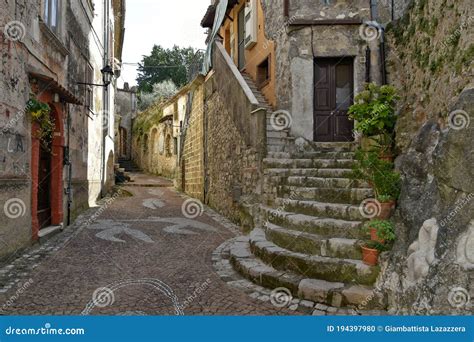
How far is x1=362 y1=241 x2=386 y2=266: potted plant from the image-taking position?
3693 millimetres

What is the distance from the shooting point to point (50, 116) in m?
7.48

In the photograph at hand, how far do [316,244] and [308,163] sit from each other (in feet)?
9.51

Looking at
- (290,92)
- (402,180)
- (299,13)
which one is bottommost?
(402,180)

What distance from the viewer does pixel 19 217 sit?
5.59m

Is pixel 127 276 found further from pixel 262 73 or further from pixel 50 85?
pixel 262 73

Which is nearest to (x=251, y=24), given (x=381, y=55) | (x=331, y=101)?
(x=331, y=101)

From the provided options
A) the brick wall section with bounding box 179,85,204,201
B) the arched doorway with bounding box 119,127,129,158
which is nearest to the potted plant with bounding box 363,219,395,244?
the brick wall section with bounding box 179,85,204,201

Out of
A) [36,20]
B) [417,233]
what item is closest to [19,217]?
[36,20]

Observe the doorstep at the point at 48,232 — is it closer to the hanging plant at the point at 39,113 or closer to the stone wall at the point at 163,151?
the hanging plant at the point at 39,113

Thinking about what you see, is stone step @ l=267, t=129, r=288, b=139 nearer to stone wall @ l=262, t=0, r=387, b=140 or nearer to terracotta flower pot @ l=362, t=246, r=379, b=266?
stone wall @ l=262, t=0, r=387, b=140

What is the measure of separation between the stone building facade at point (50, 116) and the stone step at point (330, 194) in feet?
15.3

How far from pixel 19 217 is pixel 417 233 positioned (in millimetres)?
6018

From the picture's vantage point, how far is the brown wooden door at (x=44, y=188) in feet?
24.1

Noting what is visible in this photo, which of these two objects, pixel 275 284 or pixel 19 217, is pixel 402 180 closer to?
pixel 275 284
